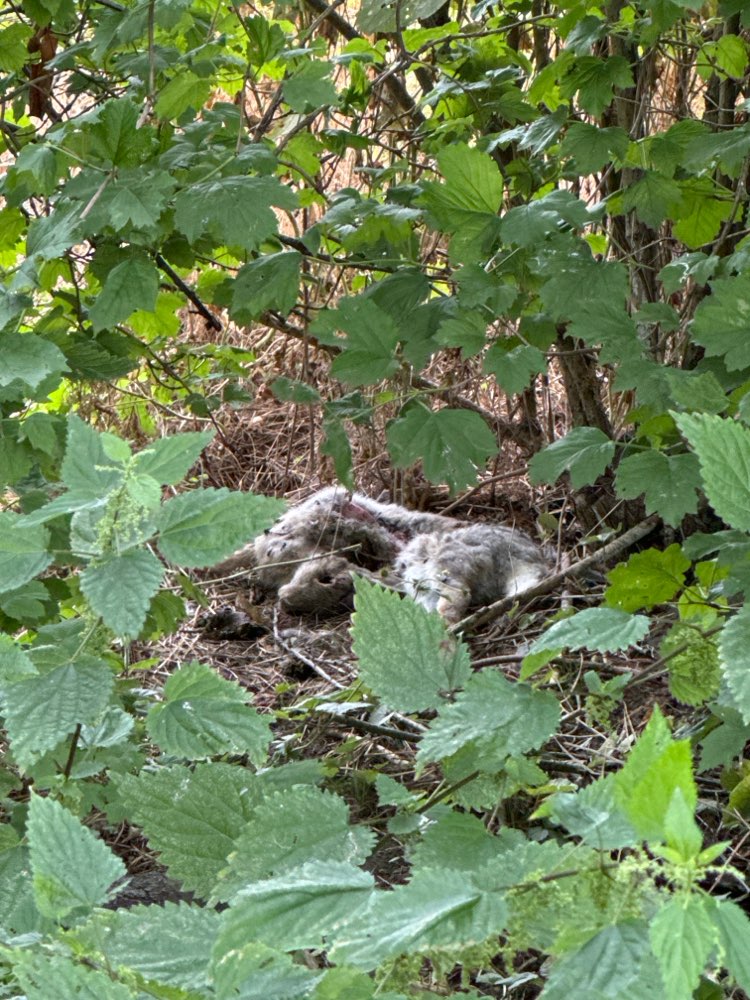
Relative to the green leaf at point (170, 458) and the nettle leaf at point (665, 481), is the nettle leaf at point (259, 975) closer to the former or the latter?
the green leaf at point (170, 458)

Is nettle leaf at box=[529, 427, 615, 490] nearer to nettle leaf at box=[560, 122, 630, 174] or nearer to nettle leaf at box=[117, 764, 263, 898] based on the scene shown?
nettle leaf at box=[560, 122, 630, 174]

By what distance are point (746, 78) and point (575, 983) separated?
96.1 inches

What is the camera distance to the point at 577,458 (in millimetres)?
1950

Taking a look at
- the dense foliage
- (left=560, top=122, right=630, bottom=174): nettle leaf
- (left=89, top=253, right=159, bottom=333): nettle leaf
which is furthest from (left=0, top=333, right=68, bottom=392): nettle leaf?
(left=560, top=122, right=630, bottom=174): nettle leaf

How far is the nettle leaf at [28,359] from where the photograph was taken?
155 cm

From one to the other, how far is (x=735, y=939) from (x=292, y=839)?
1.32 ft

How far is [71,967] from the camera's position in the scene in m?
0.67

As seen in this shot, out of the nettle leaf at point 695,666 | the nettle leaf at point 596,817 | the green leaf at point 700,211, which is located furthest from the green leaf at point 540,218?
the nettle leaf at point 596,817

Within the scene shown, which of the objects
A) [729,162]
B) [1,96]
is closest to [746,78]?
[729,162]

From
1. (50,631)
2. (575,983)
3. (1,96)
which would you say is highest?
(1,96)

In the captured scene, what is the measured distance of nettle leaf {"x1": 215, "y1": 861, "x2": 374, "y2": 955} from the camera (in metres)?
0.65

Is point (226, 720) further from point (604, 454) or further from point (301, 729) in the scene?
point (301, 729)

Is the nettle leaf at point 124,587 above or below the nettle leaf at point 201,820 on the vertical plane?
above

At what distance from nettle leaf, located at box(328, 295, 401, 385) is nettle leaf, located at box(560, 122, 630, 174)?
444 millimetres
